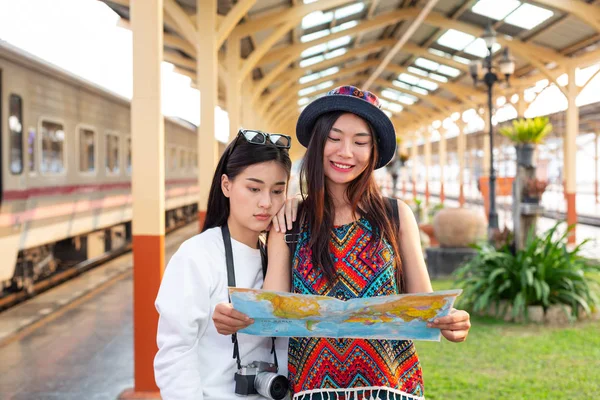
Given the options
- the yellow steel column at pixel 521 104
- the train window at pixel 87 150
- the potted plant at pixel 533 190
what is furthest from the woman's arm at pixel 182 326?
the yellow steel column at pixel 521 104

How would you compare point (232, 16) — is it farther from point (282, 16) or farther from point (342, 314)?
point (342, 314)

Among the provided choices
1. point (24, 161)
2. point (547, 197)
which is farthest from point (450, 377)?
point (547, 197)

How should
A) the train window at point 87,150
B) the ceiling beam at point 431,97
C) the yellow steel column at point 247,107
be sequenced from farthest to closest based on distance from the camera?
the ceiling beam at point 431,97 < the yellow steel column at point 247,107 < the train window at point 87,150

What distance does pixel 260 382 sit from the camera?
191 centimetres

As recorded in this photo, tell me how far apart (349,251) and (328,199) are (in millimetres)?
192

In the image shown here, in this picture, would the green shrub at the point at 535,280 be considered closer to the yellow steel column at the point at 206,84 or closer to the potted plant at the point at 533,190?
the potted plant at the point at 533,190

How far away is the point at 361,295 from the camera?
1.95 meters

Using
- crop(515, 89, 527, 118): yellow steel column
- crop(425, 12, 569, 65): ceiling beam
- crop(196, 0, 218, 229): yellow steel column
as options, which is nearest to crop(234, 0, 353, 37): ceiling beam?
crop(196, 0, 218, 229): yellow steel column

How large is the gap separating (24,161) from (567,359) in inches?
247

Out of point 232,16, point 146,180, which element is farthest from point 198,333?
point 232,16

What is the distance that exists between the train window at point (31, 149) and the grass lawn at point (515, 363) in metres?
5.11

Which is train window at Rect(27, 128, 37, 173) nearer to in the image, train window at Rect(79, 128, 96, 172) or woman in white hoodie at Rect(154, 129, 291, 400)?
train window at Rect(79, 128, 96, 172)

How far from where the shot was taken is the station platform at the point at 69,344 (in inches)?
202

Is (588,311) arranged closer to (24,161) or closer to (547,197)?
(24,161)
